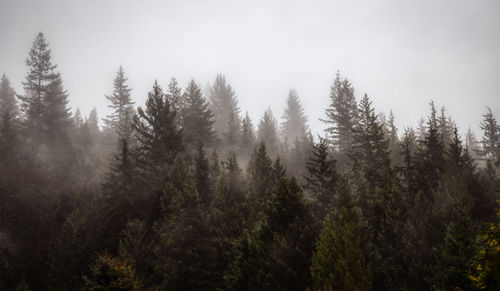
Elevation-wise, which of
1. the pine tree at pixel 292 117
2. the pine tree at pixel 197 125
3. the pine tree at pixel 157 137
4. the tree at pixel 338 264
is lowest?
the tree at pixel 338 264

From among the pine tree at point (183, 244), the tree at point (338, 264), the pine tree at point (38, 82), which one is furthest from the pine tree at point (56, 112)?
the tree at point (338, 264)

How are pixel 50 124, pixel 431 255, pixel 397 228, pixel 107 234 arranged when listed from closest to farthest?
pixel 431 255
pixel 397 228
pixel 107 234
pixel 50 124

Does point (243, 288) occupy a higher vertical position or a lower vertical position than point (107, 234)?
lower

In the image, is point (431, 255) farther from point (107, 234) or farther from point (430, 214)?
point (107, 234)

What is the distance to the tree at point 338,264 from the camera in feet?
47.8

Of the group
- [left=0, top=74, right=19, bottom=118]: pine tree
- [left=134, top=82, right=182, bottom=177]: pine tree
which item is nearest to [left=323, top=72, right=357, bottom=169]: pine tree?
[left=134, top=82, right=182, bottom=177]: pine tree

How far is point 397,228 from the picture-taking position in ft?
60.0

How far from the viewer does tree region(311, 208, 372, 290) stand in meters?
14.6

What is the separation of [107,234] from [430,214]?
74.7 feet

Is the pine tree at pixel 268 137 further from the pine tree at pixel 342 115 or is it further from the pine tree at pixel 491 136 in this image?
the pine tree at pixel 491 136

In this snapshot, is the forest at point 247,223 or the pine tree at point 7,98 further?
the pine tree at point 7,98

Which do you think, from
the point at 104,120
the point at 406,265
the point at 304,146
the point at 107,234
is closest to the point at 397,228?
the point at 406,265

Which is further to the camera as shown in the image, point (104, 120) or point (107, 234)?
point (104, 120)

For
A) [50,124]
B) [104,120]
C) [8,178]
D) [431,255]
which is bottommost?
[431,255]
